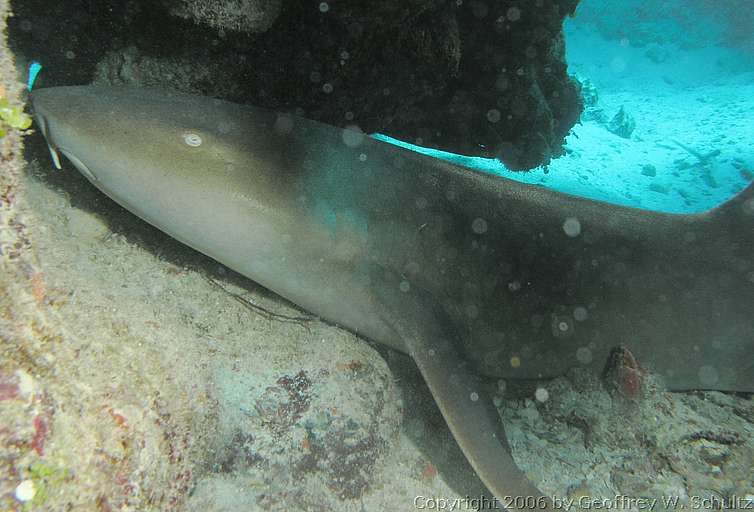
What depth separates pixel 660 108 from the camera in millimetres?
23031

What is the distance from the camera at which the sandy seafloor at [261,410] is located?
4.56 feet

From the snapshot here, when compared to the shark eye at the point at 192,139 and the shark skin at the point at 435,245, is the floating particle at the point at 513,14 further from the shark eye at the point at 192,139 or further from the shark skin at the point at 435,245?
the shark eye at the point at 192,139

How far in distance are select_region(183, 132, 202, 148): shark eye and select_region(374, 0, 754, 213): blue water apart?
4.57 meters

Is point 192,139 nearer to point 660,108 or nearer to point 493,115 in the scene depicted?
point 493,115

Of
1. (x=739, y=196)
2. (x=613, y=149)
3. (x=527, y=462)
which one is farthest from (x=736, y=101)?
(x=527, y=462)

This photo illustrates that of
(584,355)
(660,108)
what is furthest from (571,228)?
(660,108)

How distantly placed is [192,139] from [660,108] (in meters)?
27.6

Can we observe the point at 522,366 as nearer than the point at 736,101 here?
Yes

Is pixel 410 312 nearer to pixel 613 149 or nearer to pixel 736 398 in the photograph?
pixel 736 398

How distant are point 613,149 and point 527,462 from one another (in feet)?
58.0

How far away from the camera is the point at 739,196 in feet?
9.89

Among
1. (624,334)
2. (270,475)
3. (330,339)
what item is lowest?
(270,475)
